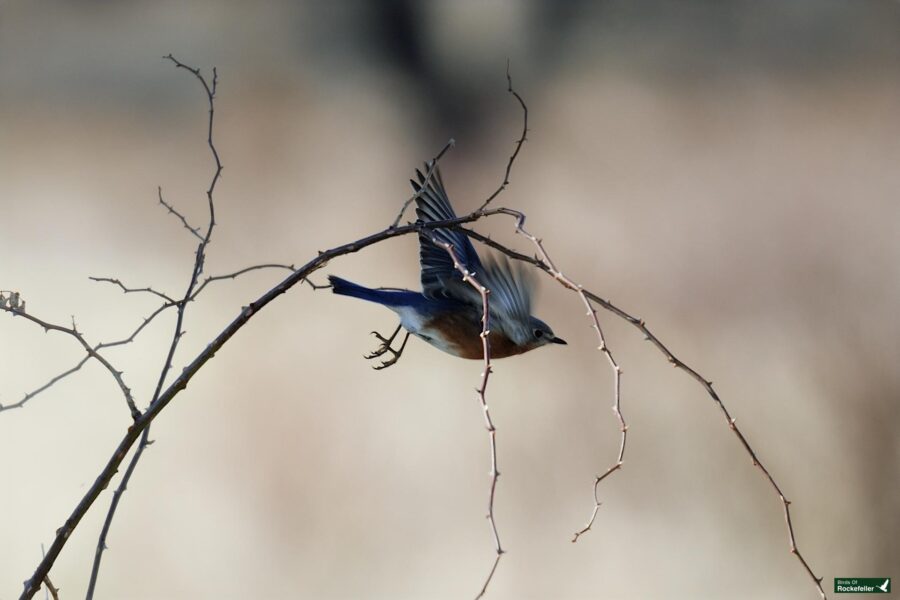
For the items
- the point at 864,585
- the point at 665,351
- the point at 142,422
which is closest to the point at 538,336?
the point at 665,351

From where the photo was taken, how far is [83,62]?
2873 mm

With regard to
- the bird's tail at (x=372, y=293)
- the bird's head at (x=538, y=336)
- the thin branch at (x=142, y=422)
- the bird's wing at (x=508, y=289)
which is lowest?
the thin branch at (x=142, y=422)

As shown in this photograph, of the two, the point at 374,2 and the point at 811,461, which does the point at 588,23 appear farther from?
the point at 811,461

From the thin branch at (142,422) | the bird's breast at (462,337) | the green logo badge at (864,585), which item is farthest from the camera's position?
the green logo badge at (864,585)

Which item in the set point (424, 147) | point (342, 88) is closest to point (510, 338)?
point (424, 147)

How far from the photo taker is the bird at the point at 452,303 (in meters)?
1.21

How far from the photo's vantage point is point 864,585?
257 centimetres

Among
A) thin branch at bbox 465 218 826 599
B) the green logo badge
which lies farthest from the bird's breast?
the green logo badge

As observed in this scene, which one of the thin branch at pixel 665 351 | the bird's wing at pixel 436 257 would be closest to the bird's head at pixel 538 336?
the bird's wing at pixel 436 257

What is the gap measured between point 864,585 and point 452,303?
1873 millimetres

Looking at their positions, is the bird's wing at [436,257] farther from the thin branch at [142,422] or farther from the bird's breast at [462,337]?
the thin branch at [142,422]

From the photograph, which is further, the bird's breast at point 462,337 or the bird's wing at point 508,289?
the bird's breast at point 462,337

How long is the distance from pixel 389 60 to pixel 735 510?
180 cm

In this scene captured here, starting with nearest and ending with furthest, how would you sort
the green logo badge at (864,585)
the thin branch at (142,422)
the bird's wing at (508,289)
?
the thin branch at (142,422) → the bird's wing at (508,289) → the green logo badge at (864,585)
